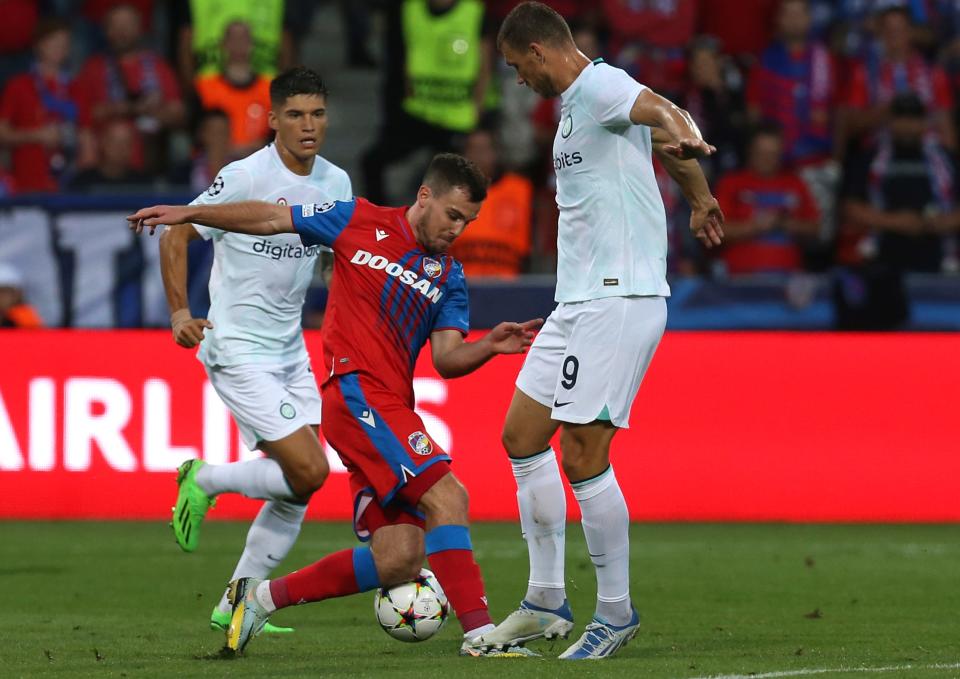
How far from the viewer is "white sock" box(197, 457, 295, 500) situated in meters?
7.64

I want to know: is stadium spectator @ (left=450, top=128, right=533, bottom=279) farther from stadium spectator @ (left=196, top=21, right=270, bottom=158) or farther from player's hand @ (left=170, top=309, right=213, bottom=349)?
player's hand @ (left=170, top=309, right=213, bottom=349)

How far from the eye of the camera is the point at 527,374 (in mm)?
6746

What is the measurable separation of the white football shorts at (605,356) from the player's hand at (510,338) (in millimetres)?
283

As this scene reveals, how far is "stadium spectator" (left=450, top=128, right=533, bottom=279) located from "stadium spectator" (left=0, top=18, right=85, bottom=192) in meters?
3.32

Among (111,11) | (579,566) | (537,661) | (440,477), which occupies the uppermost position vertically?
(111,11)

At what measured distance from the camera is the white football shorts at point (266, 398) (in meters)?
7.73

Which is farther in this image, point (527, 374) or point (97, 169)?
point (97, 169)

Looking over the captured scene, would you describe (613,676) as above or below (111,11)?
below

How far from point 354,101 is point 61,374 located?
19.1 feet

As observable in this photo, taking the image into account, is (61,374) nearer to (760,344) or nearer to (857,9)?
(760,344)

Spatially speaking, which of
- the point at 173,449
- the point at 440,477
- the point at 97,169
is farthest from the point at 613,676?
the point at 97,169

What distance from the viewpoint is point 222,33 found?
1421cm

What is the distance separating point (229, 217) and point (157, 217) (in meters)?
0.27

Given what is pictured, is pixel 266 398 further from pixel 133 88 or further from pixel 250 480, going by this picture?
pixel 133 88
